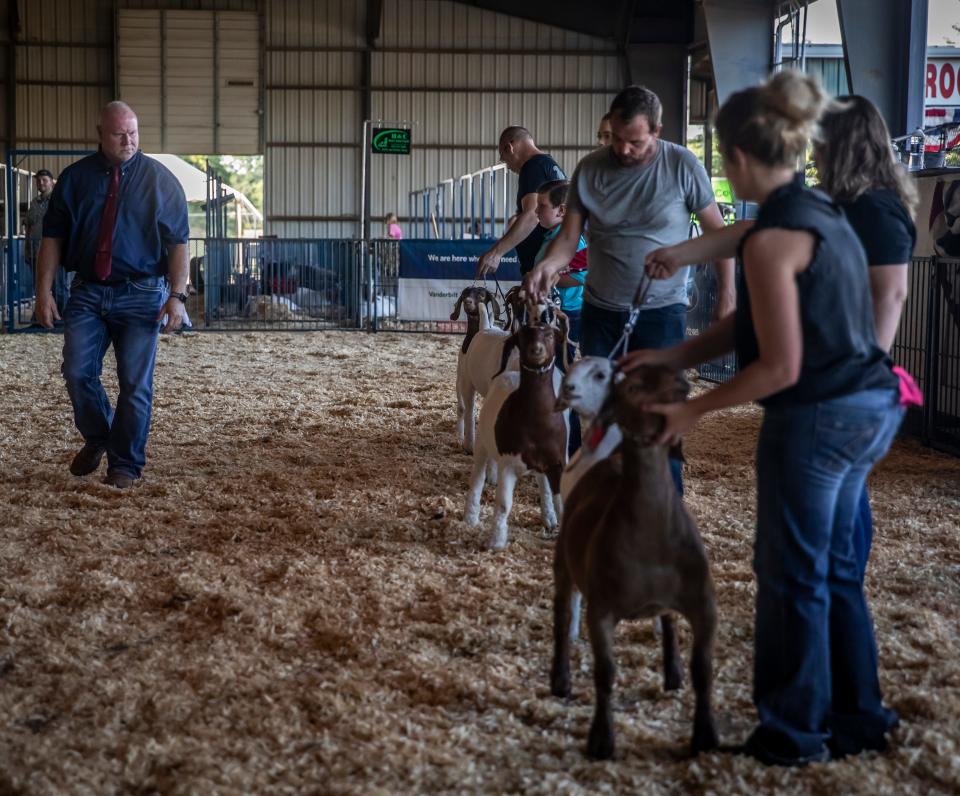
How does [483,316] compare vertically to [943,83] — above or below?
below

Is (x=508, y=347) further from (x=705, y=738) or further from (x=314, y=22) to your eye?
(x=314, y=22)

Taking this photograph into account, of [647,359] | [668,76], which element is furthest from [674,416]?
[668,76]

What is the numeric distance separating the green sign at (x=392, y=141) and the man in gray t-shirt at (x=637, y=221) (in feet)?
39.8

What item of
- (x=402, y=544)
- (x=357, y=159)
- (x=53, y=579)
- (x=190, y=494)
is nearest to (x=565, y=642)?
(x=402, y=544)

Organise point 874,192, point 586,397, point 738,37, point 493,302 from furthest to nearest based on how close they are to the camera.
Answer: point 738,37
point 493,302
point 586,397
point 874,192

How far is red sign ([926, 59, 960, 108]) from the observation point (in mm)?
15938

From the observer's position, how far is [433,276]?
14.3m

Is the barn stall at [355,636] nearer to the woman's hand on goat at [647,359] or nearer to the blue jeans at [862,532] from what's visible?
the blue jeans at [862,532]

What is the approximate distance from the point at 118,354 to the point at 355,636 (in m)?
2.82

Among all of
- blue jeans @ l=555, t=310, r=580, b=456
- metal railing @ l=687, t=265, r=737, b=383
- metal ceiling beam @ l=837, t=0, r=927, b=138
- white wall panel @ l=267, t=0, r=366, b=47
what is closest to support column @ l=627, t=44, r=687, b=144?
white wall panel @ l=267, t=0, r=366, b=47

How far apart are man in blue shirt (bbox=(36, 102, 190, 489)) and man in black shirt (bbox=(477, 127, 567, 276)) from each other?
1.59 metres

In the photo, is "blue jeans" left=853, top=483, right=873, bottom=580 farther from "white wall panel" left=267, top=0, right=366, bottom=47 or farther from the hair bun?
"white wall panel" left=267, top=0, right=366, bottom=47

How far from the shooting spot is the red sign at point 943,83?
52.3 ft

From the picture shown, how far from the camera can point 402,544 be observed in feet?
15.8
